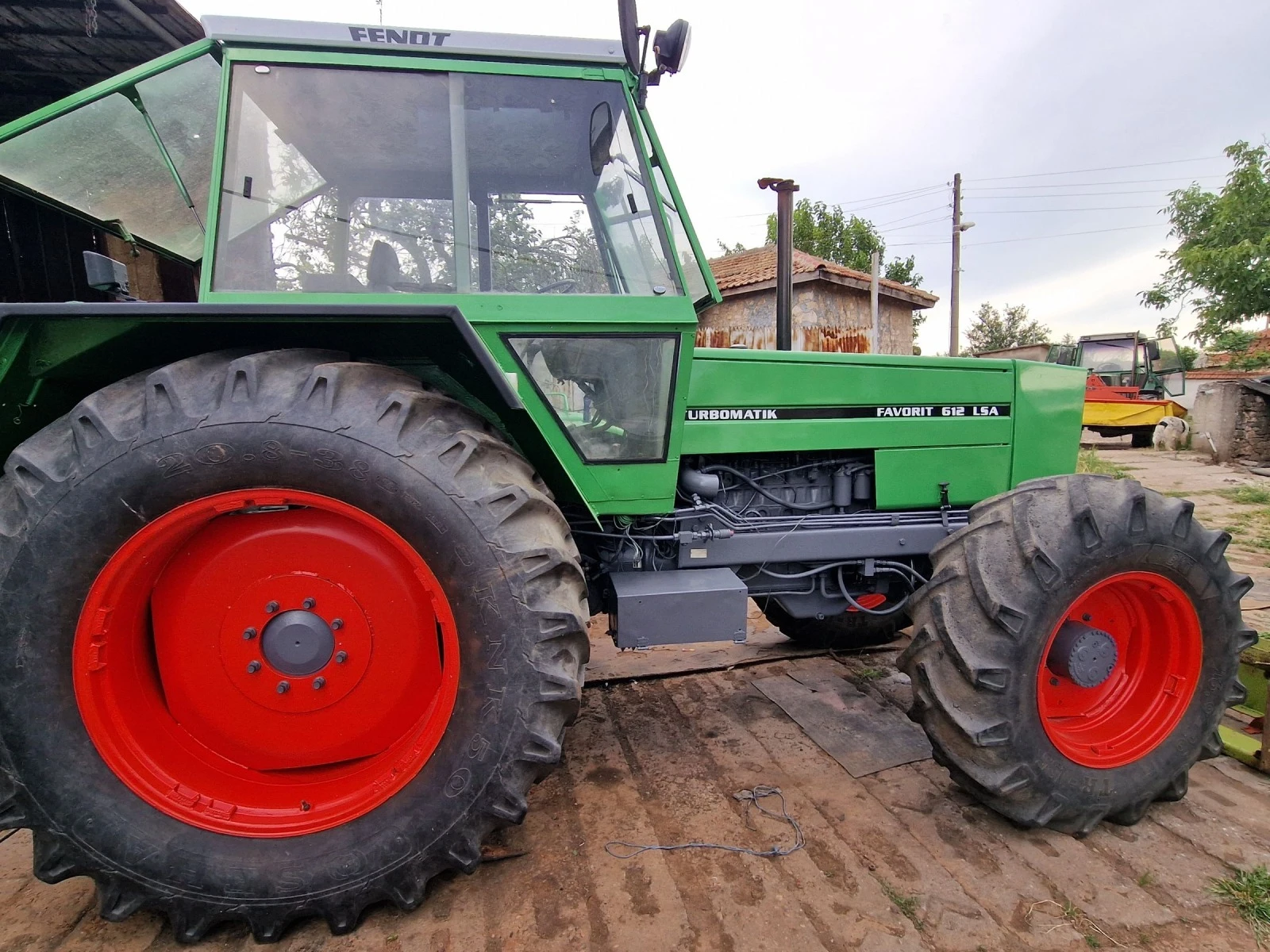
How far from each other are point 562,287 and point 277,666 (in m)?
1.26

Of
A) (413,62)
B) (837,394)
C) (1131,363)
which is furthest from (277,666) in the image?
(1131,363)

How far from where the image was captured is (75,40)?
12.6 ft

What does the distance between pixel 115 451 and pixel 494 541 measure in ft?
2.76

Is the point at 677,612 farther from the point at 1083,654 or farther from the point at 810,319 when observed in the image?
the point at 810,319

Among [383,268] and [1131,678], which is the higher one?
[383,268]

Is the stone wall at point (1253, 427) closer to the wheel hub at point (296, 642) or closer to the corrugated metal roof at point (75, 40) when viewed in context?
the wheel hub at point (296, 642)

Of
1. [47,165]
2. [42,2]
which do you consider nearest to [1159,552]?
[47,165]

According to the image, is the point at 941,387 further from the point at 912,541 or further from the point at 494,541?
the point at 494,541

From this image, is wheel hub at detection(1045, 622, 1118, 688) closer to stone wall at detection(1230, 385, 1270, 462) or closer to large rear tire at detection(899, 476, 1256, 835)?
large rear tire at detection(899, 476, 1256, 835)

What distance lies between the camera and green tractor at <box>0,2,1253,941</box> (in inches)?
59.2

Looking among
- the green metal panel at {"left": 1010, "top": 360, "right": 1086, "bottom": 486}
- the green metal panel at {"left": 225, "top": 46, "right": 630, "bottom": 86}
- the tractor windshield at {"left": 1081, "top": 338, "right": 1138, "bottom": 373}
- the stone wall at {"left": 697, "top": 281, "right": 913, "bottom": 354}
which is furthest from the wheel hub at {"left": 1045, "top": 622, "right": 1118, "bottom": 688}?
the tractor windshield at {"left": 1081, "top": 338, "right": 1138, "bottom": 373}

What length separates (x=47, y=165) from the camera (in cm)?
215

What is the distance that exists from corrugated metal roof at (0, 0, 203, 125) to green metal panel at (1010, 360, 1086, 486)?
4.75m

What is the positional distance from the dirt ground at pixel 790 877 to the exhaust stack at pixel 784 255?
1.55 m
